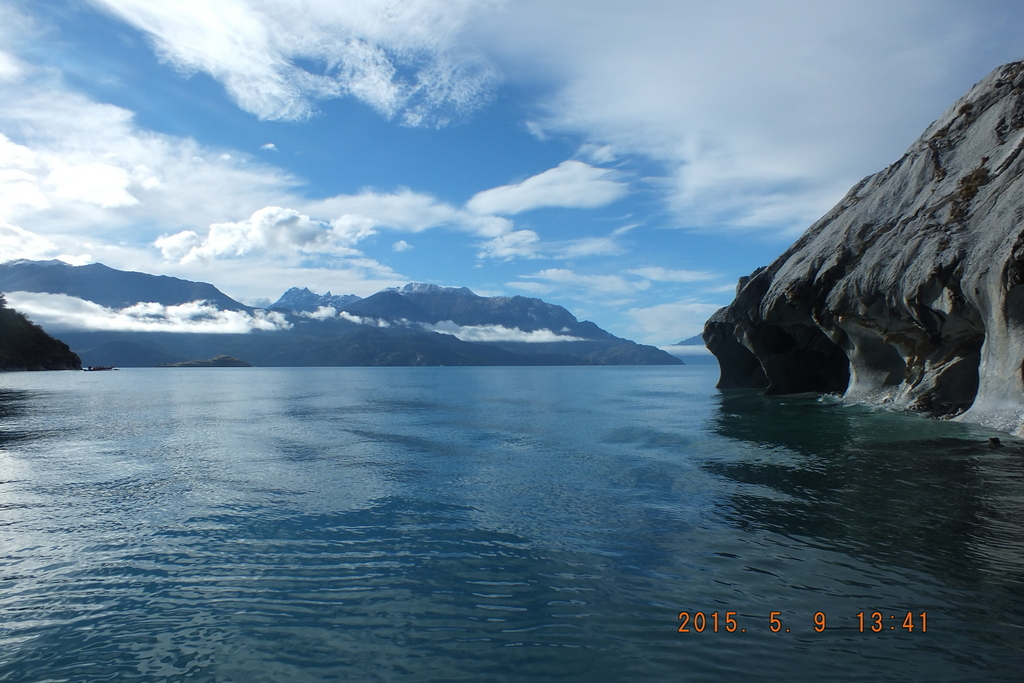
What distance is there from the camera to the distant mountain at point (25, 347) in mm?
145250

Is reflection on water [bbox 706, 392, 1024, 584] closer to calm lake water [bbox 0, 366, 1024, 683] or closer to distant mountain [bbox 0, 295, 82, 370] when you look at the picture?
calm lake water [bbox 0, 366, 1024, 683]

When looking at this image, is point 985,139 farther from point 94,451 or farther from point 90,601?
point 94,451

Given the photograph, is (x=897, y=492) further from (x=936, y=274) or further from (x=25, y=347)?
(x=25, y=347)

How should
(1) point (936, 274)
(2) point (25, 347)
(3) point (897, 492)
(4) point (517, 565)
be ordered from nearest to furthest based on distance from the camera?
(4) point (517, 565)
(3) point (897, 492)
(1) point (936, 274)
(2) point (25, 347)

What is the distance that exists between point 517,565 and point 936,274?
34.5 m

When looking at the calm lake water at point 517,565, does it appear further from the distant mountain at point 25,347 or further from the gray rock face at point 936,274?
the distant mountain at point 25,347

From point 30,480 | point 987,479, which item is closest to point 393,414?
point 30,480


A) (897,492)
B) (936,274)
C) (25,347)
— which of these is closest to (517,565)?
(897,492)

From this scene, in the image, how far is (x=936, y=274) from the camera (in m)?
33.3

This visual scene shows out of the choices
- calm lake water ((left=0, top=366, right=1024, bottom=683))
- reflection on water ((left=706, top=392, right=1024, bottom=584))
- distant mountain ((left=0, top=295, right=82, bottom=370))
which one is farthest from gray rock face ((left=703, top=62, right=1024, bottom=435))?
distant mountain ((left=0, top=295, right=82, bottom=370))

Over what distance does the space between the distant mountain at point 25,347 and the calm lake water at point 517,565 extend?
162 meters

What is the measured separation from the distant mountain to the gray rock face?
185 meters

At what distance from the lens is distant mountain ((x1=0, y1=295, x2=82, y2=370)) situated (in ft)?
477

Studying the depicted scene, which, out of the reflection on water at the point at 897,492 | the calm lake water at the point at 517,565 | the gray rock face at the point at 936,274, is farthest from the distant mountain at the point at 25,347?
the reflection on water at the point at 897,492
